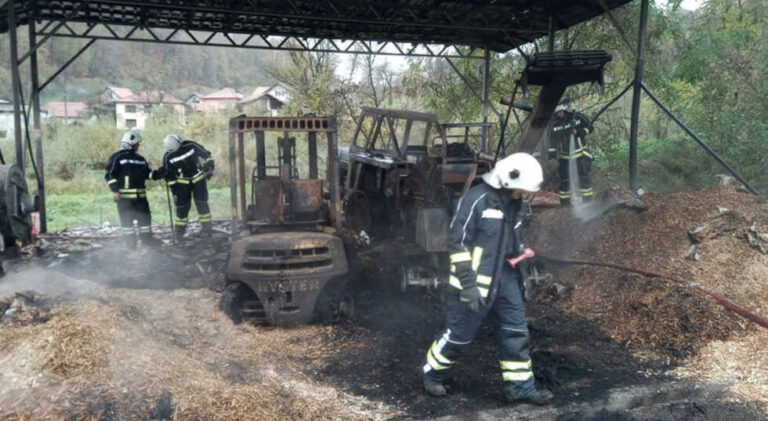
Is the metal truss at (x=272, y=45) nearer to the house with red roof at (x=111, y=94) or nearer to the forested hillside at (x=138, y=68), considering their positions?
the house with red roof at (x=111, y=94)

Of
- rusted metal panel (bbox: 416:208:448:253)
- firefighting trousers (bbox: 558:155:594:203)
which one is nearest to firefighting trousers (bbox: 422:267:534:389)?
rusted metal panel (bbox: 416:208:448:253)

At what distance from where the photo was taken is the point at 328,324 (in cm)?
601

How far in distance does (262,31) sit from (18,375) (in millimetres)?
9568

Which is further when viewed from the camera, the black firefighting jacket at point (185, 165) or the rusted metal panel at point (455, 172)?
the black firefighting jacket at point (185, 165)

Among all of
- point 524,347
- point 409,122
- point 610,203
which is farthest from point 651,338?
point 409,122

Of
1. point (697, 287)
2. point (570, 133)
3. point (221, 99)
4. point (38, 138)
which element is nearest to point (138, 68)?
point (221, 99)

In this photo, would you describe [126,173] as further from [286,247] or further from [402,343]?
[402,343]

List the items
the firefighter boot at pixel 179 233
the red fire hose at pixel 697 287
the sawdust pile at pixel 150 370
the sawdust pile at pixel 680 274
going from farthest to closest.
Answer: the firefighter boot at pixel 179 233 → the red fire hose at pixel 697 287 → the sawdust pile at pixel 680 274 → the sawdust pile at pixel 150 370

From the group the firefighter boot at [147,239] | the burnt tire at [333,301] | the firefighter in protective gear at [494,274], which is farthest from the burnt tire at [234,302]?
the firefighter boot at [147,239]

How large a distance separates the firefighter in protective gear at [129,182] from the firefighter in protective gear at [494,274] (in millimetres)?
6758

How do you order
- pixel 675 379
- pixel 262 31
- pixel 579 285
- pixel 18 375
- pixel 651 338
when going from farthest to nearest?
Result: 1. pixel 262 31
2. pixel 579 285
3. pixel 651 338
4. pixel 675 379
5. pixel 18 375

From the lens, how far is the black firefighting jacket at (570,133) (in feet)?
30.0

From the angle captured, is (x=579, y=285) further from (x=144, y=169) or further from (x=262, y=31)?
(x=262, y=31)

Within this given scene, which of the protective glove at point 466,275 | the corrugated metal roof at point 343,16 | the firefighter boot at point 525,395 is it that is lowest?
the firefighter boot at point 525,395
